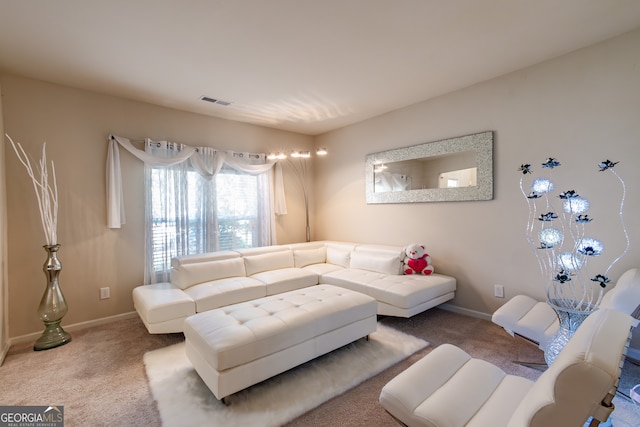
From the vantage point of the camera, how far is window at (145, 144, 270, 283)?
3457 mm

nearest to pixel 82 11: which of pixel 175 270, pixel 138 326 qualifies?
pixel 175 270

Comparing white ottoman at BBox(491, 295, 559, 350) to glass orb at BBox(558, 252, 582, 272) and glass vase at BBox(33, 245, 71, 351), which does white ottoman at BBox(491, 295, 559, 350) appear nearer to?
glass orb at BBox(558, 252, 582, 272)

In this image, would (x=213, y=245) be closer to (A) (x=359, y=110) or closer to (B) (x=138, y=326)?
(B) (x=138, y=326)

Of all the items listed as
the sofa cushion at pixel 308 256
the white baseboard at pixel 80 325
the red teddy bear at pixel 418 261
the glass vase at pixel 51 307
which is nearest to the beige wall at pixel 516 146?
the red teddy bear at pixel 418 261

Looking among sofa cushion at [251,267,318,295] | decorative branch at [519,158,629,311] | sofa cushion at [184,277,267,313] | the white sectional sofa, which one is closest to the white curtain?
the white sectional sofa

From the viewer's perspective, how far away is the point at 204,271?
3.22 m

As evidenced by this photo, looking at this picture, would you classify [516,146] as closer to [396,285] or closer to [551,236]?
[551,236]

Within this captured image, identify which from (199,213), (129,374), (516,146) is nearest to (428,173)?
(516,146)

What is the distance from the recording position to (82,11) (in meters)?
1.87

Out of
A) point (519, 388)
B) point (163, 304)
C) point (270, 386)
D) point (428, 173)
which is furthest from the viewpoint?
point (428, 173)

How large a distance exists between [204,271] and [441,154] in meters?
3.10

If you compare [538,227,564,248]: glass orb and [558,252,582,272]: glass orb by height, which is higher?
[538,227,564,248]: glass orb

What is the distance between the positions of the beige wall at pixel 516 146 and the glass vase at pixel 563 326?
102 centimetres

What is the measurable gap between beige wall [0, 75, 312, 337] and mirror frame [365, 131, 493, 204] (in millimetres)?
2608
